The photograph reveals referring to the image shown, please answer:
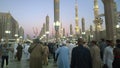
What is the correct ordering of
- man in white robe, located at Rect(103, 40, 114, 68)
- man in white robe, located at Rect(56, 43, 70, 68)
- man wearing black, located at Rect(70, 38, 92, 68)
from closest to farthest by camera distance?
man wearing black, located at Rect(70, 38, 92, 68)
man in white robe, located at Rect(103, 40, 114, 68)
man in white robe, located at Rect(56, 43, 70, 68)

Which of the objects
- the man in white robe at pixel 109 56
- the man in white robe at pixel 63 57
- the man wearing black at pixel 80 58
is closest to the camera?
the man wearing black at pixel 80 58

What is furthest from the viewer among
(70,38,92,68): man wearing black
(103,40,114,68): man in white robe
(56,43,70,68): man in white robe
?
(56,43,70,68): man in white robe

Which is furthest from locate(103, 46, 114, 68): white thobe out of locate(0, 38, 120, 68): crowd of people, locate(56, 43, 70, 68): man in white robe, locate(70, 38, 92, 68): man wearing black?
locate(56, 43, 70, 68): man in white robe

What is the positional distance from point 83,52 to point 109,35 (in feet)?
33.5

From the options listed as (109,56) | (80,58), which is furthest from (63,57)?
(80,58)

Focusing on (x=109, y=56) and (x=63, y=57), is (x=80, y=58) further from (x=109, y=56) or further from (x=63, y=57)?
(x=63, y=57)

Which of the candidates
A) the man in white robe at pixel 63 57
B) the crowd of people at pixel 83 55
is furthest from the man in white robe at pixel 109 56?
the man in white robe at pixel 63 57

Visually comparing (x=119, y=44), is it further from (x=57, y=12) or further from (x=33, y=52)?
(x=57, y=12)

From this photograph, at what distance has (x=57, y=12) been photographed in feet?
149

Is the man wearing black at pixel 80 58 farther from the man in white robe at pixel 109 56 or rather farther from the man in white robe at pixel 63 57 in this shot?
the man in white robe at pixel 63 57

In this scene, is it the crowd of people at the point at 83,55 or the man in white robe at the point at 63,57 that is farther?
the man in white robe at the point at 63,57

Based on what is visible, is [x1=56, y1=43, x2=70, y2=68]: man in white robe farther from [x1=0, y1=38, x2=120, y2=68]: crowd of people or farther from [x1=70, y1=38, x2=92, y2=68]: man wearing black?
[x1=70, y1=38, x2=92, y2=68]: man wearing black

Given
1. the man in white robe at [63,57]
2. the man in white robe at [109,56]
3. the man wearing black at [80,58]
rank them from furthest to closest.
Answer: the man in white robe at [63,57]
the man in white robe at [109,56]
the man wearing black at [80,58]

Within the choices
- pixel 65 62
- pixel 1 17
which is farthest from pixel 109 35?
pixel 1 17
